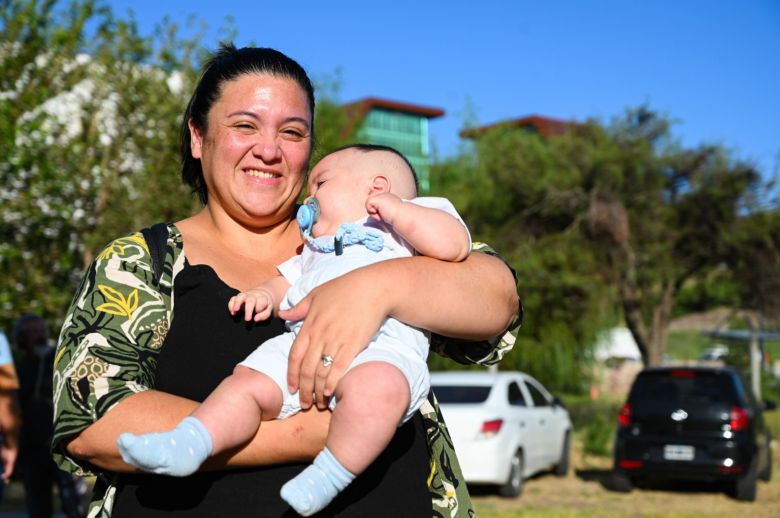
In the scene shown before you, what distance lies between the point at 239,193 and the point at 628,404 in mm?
11472

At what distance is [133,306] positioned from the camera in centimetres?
223

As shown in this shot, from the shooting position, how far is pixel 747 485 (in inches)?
513

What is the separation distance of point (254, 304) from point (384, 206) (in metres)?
0.38

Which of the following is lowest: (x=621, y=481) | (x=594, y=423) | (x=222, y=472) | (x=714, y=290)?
(x=594, y=423)

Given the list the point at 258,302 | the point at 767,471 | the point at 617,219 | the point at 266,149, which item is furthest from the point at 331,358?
the point at 617,219

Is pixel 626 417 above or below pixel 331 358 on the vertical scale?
below

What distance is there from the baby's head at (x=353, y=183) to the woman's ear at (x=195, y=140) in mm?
314

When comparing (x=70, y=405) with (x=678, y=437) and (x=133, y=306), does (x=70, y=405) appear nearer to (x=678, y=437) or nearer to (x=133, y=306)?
(x=133, y=306)

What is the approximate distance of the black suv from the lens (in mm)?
12828

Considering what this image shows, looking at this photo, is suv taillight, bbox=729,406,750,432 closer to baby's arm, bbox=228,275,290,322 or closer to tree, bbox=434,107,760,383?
tree, bbox=434,107,760,383

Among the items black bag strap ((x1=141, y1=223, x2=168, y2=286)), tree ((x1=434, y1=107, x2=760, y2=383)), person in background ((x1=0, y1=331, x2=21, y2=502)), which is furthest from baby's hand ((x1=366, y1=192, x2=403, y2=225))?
tree ((x1=434, y1=107, x2=760, y2=383))

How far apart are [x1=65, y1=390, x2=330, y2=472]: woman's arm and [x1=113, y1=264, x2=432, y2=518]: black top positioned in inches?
2.7

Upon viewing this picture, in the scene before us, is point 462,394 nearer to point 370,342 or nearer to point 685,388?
point 685,388

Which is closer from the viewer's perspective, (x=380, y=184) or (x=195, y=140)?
(x=380, y=184)
